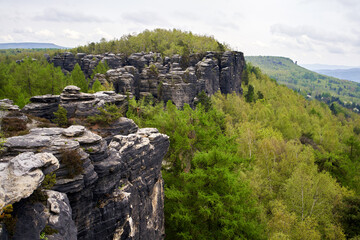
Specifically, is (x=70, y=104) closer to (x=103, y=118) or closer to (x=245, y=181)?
(x=103, y=118)

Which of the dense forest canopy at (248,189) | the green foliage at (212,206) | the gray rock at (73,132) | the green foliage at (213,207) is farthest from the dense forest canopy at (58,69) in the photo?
the green foliage at (213,207)

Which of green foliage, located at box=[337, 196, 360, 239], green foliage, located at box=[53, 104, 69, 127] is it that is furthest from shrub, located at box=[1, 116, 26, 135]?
green foliage, located at box=[337, 196, 360, 239]

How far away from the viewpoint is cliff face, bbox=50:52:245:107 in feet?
182

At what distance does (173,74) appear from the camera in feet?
192

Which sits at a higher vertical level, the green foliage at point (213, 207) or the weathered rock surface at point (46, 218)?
the weathered rock surface at point (46, 218)

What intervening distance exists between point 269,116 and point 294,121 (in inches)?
393

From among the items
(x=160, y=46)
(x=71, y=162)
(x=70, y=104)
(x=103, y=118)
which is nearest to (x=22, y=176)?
(x=71, y=162)

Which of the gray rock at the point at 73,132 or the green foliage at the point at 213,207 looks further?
the green foliage at the point at 213,207

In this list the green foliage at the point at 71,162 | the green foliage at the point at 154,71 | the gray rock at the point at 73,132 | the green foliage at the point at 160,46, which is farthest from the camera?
the green foliage at the point at 160,46

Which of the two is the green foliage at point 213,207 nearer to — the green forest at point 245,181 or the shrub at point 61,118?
the green forest at point 245,181

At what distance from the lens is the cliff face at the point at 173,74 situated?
5556 centimetres

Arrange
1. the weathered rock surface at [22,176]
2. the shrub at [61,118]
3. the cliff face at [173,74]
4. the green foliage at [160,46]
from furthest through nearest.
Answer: the green foliage at [160,46] → the cliff face at [173,74] → the shrub at [61,118] → the weathered rock surface at [22,176]

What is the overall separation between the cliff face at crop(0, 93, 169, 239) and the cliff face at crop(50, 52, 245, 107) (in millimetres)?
33759

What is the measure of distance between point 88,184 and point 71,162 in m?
1.58
